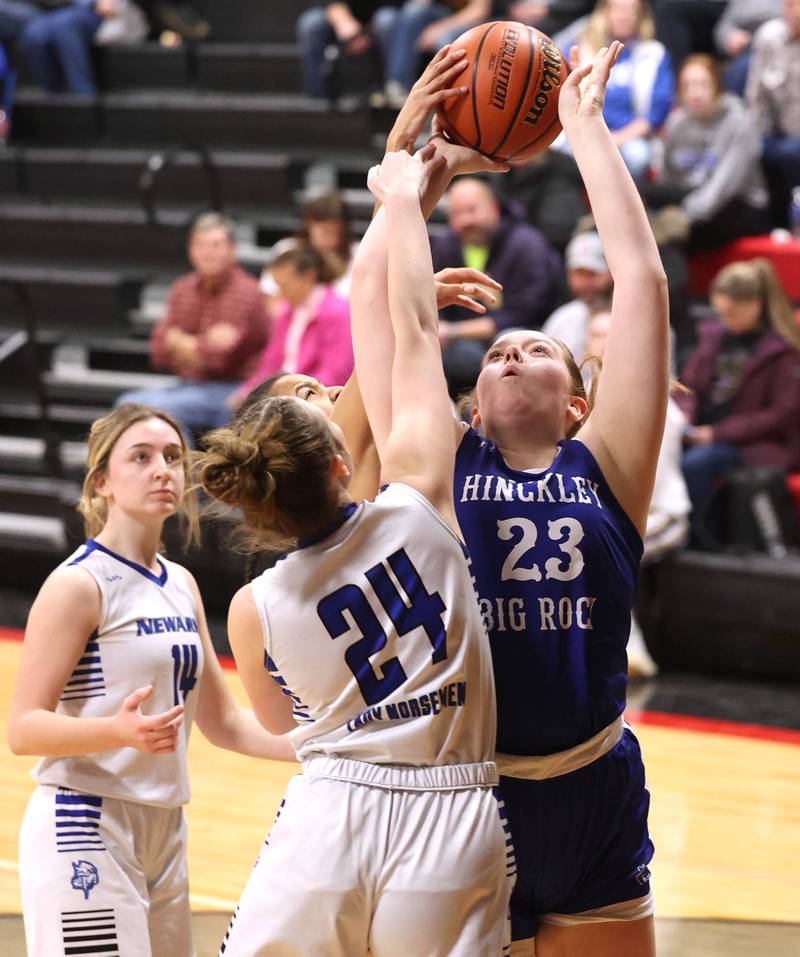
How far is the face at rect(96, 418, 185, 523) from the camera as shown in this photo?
3.09 metres

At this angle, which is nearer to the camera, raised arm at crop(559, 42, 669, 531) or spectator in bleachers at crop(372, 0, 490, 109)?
raised arm at crop(559, 42, 669, 531)

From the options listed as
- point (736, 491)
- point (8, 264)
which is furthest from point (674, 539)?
point (8, 264)

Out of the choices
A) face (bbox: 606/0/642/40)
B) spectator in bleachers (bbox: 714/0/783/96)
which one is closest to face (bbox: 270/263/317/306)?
face (bbox: 606/0/642/40)

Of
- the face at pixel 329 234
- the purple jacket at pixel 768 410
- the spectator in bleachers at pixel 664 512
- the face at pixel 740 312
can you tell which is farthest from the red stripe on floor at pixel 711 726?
the face at pixel 329 234

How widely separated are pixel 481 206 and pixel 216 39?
4.87 m

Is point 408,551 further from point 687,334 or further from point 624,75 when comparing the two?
point 624,75

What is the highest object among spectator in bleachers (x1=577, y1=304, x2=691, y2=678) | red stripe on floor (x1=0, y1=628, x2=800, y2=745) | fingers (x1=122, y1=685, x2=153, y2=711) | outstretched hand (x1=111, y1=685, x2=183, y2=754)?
fingers (x1=122, y1=685, x2=153, y2=711)

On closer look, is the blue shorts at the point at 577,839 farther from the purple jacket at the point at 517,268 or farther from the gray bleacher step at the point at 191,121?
the gray bleacher step at the point at 191,121

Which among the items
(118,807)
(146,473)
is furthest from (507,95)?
(118,807)

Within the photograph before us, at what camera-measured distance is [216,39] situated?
38.0 ft

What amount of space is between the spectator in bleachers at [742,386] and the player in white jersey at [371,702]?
4652 millimetres

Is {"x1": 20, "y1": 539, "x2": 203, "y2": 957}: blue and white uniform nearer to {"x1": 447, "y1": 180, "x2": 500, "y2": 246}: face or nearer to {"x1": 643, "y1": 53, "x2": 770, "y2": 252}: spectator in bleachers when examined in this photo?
{"x1": 447, "y1": 180, "x2": 500, "y2": 246}: face

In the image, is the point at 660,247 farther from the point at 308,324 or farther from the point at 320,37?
the point at 320,37

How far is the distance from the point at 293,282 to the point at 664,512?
82.3 inches
